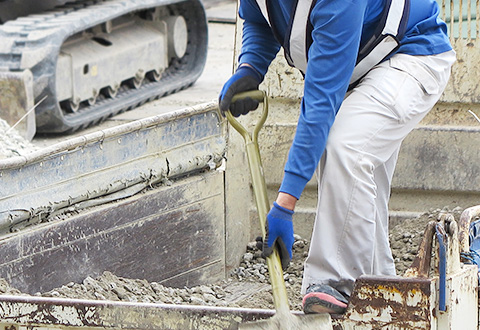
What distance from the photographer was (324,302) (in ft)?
9.14

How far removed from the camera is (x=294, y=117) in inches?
179

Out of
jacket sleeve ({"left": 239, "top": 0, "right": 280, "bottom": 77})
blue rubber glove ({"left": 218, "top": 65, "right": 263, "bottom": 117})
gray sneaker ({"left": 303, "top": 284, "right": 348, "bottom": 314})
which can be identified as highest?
jacket sleeve ({"left": 239, "top": 0, "right": 280, "bottom": 77})

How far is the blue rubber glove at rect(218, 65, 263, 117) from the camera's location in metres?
3.36

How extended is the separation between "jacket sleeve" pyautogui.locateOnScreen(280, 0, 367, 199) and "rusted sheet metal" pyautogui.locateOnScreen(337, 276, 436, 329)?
0.36 metres

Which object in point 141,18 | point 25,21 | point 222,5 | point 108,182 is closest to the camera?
point 108,182

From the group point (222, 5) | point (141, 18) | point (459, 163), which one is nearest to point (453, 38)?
point (459, 163)

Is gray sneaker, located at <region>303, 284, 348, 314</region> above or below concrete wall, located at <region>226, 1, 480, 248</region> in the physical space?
above

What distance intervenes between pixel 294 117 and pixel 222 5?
10460mm

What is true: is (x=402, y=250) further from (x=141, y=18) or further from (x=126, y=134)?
(x=141, y=18)

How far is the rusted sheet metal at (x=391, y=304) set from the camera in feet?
8.55

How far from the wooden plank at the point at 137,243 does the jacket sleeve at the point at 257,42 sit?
847mm

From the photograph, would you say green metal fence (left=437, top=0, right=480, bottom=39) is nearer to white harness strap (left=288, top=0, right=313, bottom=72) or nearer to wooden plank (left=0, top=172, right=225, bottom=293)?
wooden plank (left=0, top=172, right=225, bottom=293)

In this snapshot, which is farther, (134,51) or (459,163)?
(134,51)

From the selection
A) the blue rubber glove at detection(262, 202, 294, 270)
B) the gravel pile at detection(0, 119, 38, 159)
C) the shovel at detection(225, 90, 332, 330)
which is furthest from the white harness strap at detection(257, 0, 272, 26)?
the gravel pile at detection(0, 119, 38, 159)
